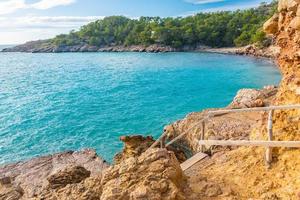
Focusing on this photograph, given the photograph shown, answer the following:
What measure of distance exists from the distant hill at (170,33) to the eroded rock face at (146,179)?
79.3m

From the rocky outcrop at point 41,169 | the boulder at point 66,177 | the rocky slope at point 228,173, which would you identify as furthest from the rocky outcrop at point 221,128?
the rocky slope at point 228,173

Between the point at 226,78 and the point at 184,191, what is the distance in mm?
45155

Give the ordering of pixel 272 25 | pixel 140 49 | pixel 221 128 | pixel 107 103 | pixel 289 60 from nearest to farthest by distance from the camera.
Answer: pixel 289 60 → pixel 272 25 → pixel 221 128 → pixel 107 103 → pixel 140 49

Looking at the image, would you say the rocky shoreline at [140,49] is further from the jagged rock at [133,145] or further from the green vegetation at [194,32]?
the jagged rock at [133,145]

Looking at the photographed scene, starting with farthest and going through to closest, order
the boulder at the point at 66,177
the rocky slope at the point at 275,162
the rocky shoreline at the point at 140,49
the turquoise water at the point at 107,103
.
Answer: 1. the rocky shoreline at the point at 140,49
2. the turquoise water at the point at 107,103
3. the boulder at the point at 66,177
4. the rocky slope at the point at 275,162

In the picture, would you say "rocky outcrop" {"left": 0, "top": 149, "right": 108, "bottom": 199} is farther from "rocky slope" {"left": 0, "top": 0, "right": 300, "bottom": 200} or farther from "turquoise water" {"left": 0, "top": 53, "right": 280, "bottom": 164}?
"turquoise water" {"left": 0, "top": 53, "right": 280, "bottom": 164}

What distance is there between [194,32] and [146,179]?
357ft

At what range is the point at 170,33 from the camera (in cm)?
11188

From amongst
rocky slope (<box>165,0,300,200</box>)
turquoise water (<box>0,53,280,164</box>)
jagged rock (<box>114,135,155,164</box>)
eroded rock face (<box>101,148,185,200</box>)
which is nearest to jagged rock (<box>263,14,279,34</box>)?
rocky slope (<box>165,0,300,200</box>)

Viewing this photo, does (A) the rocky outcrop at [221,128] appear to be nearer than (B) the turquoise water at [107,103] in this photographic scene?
Yes

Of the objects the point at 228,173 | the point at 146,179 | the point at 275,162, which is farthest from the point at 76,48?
the point at 146,179

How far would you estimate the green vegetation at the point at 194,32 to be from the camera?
10314 cm

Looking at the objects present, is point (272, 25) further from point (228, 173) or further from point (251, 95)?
point (251, 95)

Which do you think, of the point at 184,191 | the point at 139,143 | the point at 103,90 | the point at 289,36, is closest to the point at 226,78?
the point at 103,90
